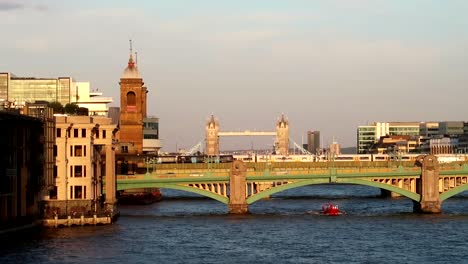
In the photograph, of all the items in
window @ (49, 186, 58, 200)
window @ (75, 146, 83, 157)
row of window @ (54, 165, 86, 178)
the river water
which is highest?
window @ (75, 146, 83, 157)

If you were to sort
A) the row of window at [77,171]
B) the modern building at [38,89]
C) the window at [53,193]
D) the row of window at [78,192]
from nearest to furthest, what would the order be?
the window at [53,193] < the row of window at [78,192] < the row of window at [77,171] < the modern building at [38,89]

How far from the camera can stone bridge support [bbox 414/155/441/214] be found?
131 metres

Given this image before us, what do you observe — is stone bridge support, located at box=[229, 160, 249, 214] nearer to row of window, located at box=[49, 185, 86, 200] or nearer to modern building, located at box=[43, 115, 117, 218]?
modern building, located at box=[43, 115, 117, 218]

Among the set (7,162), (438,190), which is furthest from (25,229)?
(438,190)

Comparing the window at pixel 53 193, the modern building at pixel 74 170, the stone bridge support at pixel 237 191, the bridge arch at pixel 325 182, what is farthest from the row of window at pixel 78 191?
the bridge arch at pixel 325 182

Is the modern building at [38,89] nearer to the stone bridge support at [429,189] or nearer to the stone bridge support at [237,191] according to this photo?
the stone bridge support at [237,191]

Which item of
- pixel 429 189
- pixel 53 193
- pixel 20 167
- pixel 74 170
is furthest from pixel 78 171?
pixel 429 189

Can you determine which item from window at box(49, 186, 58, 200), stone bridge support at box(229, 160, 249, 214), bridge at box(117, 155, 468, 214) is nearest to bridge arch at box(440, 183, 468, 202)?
bridge at box(117, 155, 468, 214)

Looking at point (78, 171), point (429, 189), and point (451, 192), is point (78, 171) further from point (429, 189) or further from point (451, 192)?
point (451, 192)

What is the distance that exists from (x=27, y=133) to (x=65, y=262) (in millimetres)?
24269

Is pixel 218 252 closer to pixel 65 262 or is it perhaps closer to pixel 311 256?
pixel 311 256

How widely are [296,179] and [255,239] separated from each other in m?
30.1

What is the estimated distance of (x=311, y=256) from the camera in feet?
290

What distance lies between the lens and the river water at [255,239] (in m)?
86.7
